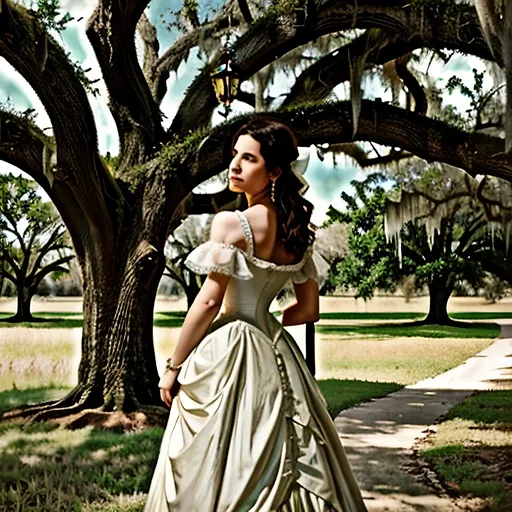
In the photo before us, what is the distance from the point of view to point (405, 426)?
3.88 metres

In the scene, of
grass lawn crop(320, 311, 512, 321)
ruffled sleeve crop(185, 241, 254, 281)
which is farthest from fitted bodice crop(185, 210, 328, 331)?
grass lawn crop(320, 311, 512, 321)

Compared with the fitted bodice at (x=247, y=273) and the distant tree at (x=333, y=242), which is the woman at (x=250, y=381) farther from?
the distant tree at (x=333, y=242)

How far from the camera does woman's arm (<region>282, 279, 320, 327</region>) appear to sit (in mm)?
1618

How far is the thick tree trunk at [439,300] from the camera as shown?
4641mm

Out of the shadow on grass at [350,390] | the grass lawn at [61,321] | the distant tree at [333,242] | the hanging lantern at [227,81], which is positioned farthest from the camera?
the distant tree at [333,242]

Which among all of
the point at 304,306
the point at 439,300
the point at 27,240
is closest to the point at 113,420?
the point at 27,240

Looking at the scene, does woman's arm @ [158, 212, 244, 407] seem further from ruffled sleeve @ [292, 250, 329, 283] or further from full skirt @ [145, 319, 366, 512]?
ruffled sleeve @ [292, 250, 329, 283]

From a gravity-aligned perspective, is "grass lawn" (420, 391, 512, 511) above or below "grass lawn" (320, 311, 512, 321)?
below

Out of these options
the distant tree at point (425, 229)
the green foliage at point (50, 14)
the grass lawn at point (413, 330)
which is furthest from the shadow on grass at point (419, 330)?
the green foliage at point (50, 14)

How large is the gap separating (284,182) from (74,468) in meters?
2.14

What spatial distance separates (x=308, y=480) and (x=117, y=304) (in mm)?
2060

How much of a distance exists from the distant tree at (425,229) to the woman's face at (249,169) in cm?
321

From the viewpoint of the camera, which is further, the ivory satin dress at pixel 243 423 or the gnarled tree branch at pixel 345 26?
the gnarled tree branch at pixel 345 26

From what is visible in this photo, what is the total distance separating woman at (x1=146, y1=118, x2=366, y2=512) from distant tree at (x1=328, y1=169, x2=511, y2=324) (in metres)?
3.19
